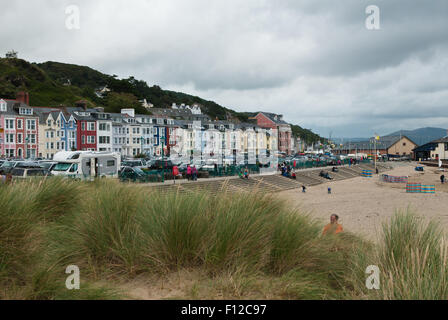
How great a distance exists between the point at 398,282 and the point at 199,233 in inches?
107

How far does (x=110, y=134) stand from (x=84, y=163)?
161 feet

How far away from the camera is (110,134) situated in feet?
244

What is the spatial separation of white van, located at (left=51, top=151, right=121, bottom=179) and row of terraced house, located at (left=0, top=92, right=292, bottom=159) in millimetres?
17917

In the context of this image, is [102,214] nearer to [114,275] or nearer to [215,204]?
[114,275]

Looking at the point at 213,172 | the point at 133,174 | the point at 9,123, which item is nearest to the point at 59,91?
the point at 9,123

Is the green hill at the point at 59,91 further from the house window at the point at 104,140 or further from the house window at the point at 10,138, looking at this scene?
the house window at the point at 10,138

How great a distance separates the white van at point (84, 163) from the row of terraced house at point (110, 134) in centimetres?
1792

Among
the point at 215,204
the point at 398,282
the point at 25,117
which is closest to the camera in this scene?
the point at 398,282

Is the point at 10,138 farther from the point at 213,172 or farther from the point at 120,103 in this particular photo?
the point at 120,103

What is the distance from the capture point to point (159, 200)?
654cm

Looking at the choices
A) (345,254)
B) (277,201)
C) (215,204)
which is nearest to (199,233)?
(215,204)

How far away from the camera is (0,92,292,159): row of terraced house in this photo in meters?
63.9

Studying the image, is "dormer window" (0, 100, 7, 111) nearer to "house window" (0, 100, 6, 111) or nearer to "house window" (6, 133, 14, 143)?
"house window" (0, 100, 6, 111)

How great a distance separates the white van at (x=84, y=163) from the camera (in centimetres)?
2648
